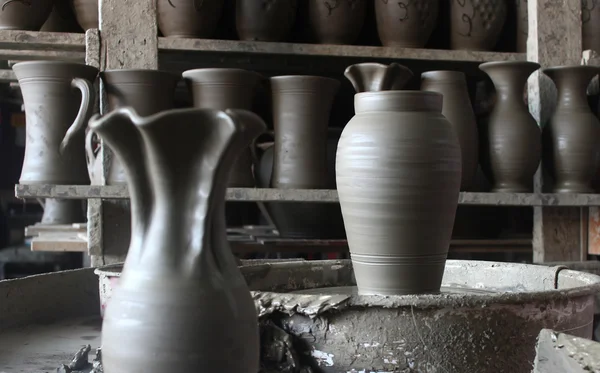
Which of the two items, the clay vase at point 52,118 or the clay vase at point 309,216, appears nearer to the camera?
the clay vase at point 52,118

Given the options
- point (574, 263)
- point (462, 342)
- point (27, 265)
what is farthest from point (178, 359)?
point (27, 265)

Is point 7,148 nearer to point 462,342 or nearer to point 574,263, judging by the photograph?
point 574,263

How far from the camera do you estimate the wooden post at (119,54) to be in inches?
101

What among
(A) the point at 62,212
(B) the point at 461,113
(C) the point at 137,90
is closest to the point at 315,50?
(B) the point at 461,113

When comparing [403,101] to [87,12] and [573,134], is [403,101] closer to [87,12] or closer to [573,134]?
[573,134]

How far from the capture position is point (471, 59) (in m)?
2.83

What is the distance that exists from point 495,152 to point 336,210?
28.3 inches

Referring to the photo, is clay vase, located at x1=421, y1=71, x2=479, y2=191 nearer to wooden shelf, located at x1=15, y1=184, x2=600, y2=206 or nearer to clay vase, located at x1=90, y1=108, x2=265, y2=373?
wooden shelf, located at x1=15, y1=184, x2=600, y2=206

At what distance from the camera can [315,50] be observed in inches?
107

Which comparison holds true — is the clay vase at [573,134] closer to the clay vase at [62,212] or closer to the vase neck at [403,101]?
the vase neck at [403,101]

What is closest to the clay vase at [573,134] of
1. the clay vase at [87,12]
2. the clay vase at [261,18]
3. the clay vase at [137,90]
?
the clay vase at [261,18]

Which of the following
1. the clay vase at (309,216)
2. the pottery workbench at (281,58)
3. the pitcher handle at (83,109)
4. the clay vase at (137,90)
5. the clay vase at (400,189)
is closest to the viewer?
the clay vase at (400,189)

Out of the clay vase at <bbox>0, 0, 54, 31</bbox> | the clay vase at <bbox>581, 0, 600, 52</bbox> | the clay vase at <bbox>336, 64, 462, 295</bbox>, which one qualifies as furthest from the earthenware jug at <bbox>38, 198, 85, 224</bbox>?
the clay vase at <bbox>336, 64, 462, 295</bbox>

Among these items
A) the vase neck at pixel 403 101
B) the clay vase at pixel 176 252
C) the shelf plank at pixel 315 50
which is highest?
the shelf plank at pixel 315 50
